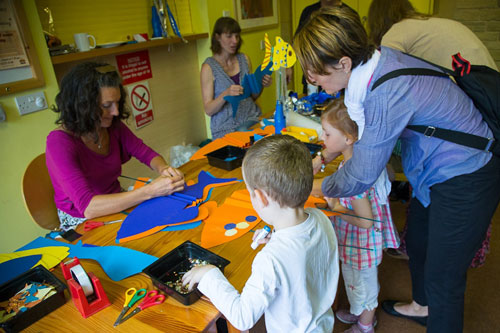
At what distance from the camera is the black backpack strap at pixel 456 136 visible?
1.05 meters

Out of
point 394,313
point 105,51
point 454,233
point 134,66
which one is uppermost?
point 105,51

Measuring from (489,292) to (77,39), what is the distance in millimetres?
2769

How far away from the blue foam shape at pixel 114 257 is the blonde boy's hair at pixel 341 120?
828 millimetres

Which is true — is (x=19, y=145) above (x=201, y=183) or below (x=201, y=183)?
above

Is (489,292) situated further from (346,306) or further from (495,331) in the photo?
(346,306)

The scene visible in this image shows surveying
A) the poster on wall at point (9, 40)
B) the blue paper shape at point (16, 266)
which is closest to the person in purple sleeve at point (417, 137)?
the blue paper shape at point (16, 266)

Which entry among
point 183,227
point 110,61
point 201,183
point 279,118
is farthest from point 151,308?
point 110,61

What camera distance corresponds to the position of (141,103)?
110 inches

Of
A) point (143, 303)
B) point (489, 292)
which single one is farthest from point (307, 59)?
point (489, 292)

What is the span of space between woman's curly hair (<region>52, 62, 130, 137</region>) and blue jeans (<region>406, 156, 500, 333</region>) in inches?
52.7

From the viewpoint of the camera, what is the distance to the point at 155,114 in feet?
9.75

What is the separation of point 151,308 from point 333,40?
2.90 feet

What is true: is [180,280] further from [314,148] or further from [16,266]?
[314,148]

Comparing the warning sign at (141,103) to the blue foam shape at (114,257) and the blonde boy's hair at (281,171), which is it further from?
the blonde boy's hair at (281,171)
